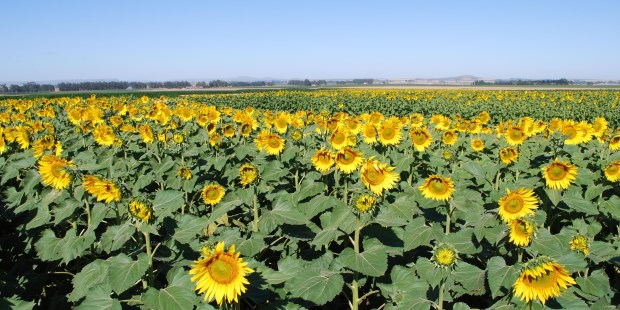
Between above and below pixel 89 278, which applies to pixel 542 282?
above

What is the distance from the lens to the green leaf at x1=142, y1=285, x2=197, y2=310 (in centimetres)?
225

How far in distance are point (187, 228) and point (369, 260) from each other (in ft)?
4.13

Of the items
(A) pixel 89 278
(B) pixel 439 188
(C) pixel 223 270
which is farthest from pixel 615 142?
(A) pixel 89 278

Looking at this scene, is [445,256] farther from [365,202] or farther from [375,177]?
[375,177]

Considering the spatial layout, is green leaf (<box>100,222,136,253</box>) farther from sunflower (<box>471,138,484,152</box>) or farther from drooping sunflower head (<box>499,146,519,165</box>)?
sunflower (<box>471,138,484,152</box>)

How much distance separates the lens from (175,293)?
7.64 ft

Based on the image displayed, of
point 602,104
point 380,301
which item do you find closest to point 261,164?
point 380,301

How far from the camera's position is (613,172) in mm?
4234

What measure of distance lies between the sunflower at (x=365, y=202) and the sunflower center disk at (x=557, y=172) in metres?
2.04

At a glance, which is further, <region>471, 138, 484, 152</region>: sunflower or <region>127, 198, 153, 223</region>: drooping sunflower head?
<region>471, 138, 484, 152</region>: sunflower

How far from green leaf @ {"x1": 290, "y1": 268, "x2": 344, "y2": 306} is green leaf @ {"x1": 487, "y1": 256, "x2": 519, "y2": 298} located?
897 millimetres

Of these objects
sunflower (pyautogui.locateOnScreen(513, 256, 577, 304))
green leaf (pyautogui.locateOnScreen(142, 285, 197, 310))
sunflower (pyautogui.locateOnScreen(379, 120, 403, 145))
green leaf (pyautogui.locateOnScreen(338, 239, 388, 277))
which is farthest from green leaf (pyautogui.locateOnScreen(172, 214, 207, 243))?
sunflower (pyautogui.locateOnScreen(379, 120, 403, 145))

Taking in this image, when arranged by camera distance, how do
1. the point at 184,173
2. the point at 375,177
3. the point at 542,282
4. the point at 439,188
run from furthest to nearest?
the point at 184,173 → the point at 439,188 → the point at 375,177 → the point at 542,282

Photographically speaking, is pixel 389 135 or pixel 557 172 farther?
pixel 389 135
